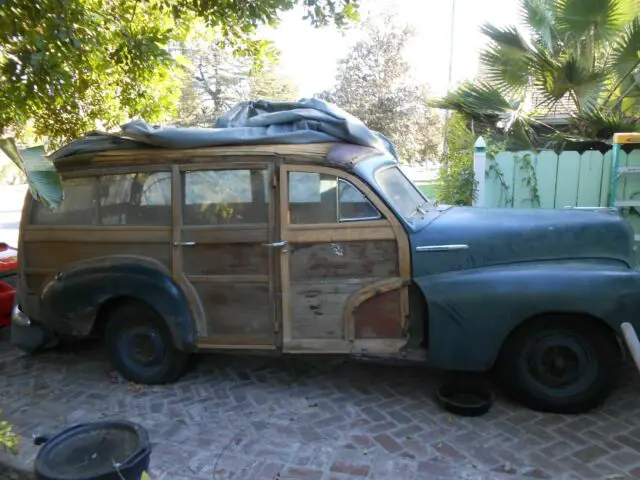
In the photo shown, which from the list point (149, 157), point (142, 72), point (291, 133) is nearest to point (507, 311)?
point (291, 133)

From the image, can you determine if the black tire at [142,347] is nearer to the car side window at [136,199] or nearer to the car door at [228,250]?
the car door at [228,250]

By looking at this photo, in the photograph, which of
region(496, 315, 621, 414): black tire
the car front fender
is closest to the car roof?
the car front fender

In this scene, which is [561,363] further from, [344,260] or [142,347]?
[142,347]

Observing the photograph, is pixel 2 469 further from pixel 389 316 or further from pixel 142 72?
pixel 142 72

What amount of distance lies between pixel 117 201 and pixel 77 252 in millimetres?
555

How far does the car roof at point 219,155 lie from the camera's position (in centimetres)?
377

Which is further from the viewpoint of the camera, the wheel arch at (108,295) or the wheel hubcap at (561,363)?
the wheel arch at (108,295)

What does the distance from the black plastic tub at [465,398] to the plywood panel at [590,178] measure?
11.7 feet

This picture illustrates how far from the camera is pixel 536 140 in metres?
7.39

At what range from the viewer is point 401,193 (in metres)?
4.05

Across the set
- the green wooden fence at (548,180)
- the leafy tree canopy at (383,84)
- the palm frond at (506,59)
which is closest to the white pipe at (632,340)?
the green wooden fence at (548,180)

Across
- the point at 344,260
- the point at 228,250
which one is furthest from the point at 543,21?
the point at 228,250

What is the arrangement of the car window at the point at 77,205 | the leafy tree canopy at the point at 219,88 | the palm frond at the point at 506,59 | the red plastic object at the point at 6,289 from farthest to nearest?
1. the leafy tree canopy at the point at 219,88
2. the palm frond at the point at 506,59
3. the red plastic object at the point at 6,289
4. the car window at the point at 77,205

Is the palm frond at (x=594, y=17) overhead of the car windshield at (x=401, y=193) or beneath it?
overhead
